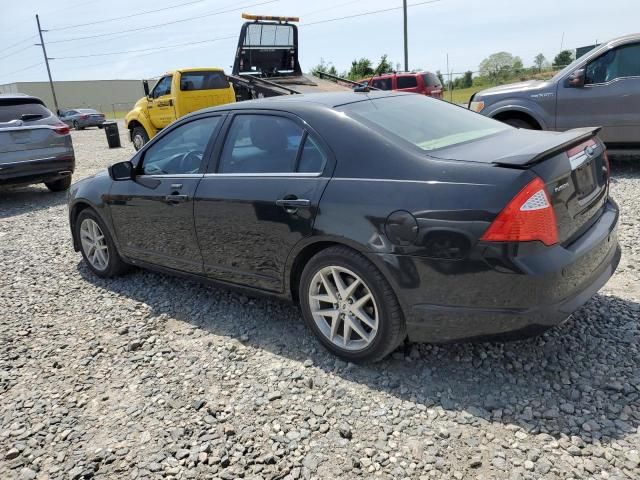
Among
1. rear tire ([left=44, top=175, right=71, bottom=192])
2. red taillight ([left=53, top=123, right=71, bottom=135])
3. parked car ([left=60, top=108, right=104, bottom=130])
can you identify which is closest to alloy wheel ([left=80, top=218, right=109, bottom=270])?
red taillight ([left=53, top=123, right=71, bottom=135])

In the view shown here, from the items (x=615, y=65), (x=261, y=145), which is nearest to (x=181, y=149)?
(x=261, y=145)

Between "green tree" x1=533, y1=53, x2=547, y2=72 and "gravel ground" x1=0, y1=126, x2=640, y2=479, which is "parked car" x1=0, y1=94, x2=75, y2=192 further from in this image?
"green tree" x1=533, y1=53, x2=547, y2=72

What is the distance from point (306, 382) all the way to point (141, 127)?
1281cm

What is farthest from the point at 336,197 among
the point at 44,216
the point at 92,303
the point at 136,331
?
the point at 44,216

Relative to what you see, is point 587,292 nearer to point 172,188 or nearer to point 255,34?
point 172,188

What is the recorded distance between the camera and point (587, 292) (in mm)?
2709

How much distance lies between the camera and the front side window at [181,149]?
3817mm

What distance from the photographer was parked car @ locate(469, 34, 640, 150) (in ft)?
22.9

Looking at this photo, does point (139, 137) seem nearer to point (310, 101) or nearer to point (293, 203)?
point (310, 101)

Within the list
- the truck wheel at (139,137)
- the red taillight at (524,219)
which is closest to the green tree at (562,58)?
the truck wheel at (139,137)

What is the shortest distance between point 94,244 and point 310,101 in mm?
2740

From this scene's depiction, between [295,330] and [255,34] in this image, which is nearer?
[295,330]

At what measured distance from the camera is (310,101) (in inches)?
132

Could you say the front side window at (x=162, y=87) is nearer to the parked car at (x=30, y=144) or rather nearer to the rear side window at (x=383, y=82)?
the parked car at (x=30, y=144)
